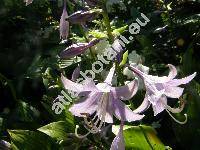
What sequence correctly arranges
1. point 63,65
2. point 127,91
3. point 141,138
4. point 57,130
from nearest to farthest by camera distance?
point 127,91
point 141,138
point 57,130
point 63,65

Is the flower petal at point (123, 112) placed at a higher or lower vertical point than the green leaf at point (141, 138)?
higher

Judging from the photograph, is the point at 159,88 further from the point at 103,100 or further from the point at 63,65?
the point at 63,65

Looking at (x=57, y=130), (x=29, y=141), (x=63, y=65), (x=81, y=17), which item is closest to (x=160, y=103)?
(x=81, y=17)

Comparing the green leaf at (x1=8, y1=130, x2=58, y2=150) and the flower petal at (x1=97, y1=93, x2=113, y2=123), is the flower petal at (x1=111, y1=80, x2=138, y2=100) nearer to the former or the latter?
the flower petal at (x1=97, y1=93, x2=113, y2=123)

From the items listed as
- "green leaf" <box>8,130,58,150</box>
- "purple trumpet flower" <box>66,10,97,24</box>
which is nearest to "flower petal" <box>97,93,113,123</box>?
"purple trumpet flower" <box>66,10,97,24</box>

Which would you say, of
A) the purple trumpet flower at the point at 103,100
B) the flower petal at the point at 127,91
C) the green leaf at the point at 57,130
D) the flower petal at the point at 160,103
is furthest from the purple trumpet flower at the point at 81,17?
the green leaf at the point at 57,130

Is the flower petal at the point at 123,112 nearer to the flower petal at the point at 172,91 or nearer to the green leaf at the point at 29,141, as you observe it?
the flower petal at the point at 172,91

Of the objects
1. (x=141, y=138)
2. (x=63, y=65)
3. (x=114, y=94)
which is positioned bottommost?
(x=141, y=138)

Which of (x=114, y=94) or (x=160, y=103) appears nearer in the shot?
(x=114, y=94)
